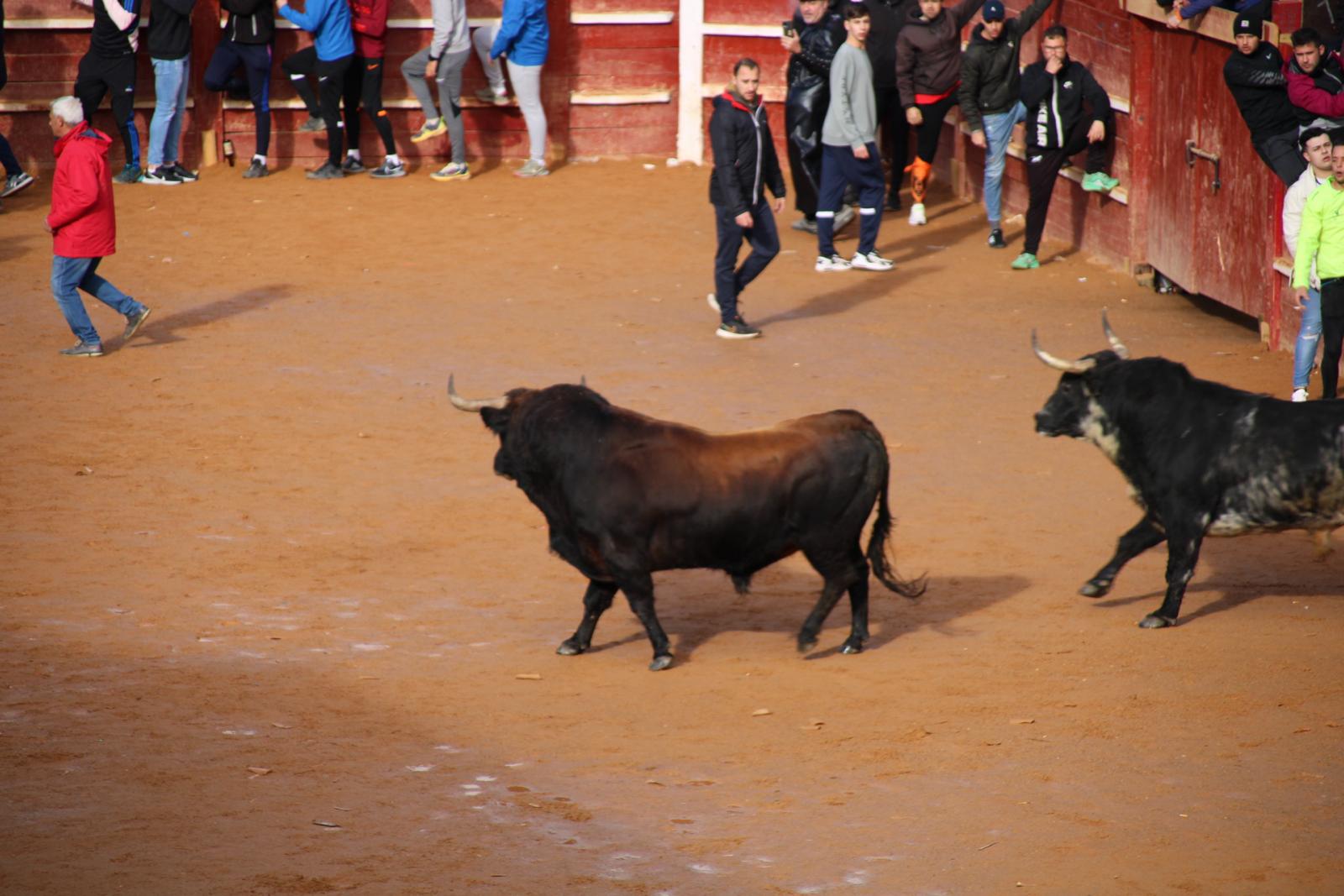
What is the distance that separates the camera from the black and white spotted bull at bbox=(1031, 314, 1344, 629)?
8.13 meters

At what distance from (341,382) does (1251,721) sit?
25.2 ft

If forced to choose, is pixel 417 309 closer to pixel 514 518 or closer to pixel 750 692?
pixel 514 518

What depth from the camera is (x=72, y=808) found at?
6.50 meters

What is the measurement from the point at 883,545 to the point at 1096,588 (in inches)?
48.2

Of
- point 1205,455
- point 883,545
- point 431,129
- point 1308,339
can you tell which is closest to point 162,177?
point 431,129

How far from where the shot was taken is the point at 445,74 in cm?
1905

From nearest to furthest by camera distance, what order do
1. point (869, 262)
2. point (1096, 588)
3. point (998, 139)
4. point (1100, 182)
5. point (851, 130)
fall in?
1. point (1096, 588)
2. point (851, 130)
3. point (1100, 182)
4. point (869, 262)
5. point (998, 139)

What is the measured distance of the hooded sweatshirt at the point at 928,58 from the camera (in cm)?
1703

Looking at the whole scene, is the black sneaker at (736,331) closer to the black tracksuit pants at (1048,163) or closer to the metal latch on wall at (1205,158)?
the black tracksuit pants at (1048,163)

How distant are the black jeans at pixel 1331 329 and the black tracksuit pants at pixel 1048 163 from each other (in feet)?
15.1

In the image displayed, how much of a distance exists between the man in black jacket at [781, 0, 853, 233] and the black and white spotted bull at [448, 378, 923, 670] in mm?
8504

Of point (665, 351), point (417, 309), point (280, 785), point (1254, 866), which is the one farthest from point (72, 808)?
point (417, 309)

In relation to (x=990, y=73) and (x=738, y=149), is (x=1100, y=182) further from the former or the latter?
(x=738, y=149)

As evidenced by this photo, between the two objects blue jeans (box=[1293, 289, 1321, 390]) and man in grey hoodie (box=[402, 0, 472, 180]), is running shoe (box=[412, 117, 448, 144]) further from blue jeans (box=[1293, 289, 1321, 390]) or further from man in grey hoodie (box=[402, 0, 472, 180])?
blue jeans (box=[1293, 289, 1321, 390])
